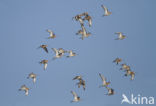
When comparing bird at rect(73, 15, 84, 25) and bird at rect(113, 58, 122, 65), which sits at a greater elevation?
bird at rect(73, 15, 84, 25)

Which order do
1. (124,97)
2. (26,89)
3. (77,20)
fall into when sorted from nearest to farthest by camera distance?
(77,20) < (26,89) < (124,97)

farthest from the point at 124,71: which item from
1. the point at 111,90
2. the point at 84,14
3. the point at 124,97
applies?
the point at 124,97

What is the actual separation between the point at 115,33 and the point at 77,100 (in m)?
11.0

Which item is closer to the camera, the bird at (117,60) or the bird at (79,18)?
the bird at (79,18)

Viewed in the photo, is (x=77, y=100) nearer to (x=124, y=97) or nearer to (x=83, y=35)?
(x=83, y=35)

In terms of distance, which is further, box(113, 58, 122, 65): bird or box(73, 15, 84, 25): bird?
box(113, 58, 122, 65): bird

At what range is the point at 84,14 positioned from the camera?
111 m

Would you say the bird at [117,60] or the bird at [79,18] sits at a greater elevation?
the bird at [79,18]

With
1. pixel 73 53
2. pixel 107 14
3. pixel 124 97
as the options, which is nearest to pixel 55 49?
pixel 73 53

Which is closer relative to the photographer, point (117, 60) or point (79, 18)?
point (79, 18)

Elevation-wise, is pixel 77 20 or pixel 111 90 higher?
pixel 77 20

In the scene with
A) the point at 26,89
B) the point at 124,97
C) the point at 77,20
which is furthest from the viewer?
the point at 124,97

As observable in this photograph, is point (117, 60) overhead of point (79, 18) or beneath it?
beneath

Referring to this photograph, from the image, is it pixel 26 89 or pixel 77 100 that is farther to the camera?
pixel 26 89
